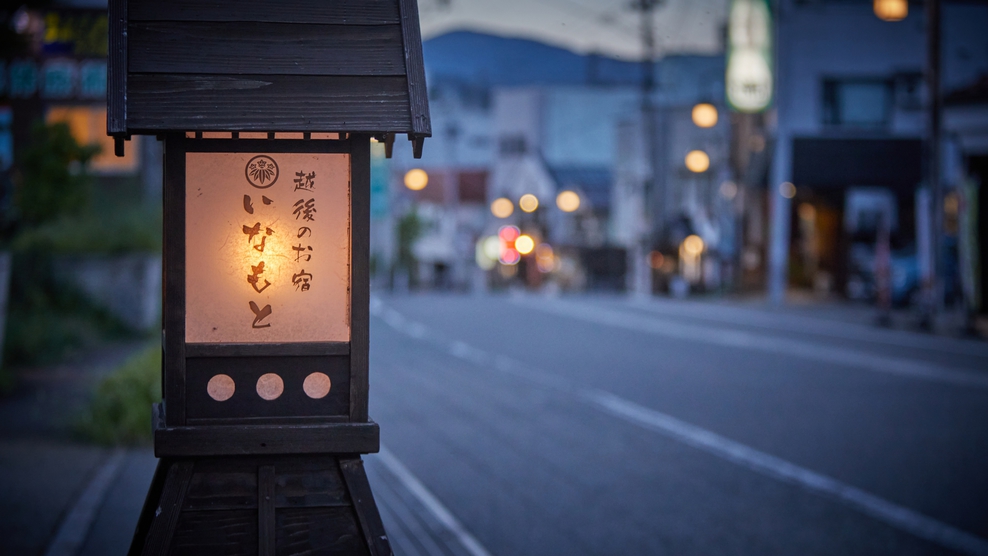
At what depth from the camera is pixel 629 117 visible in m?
59.3

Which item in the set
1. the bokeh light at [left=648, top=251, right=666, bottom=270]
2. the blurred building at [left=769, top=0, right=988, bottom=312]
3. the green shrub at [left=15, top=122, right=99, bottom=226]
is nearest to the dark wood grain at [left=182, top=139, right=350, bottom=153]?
the green shrub at [left=15, top=122, right=99, bottom=226]

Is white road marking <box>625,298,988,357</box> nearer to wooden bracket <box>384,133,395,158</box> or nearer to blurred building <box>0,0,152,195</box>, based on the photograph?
blurred building <box>0,0,152,195</box>

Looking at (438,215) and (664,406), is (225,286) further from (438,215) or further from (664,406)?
(438,215)

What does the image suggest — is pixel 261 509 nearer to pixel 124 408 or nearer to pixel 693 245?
pixel 124 408

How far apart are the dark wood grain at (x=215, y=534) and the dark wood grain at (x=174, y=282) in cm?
35

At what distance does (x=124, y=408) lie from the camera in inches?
418

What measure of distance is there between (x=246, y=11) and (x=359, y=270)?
1.01m

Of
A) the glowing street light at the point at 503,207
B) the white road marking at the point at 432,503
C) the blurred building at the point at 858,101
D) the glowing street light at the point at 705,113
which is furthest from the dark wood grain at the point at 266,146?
the glowing street light at the point at 503,207

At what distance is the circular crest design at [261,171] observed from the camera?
3.63 metres

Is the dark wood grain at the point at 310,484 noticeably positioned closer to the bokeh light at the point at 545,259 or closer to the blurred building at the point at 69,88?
the blurred building at the point at 69,88

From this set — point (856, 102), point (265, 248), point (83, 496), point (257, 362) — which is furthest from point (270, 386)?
point (856, 102)

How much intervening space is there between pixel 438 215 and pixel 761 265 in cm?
3018

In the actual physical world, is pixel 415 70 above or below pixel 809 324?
above

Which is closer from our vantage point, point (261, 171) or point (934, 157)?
point (261, 171)
